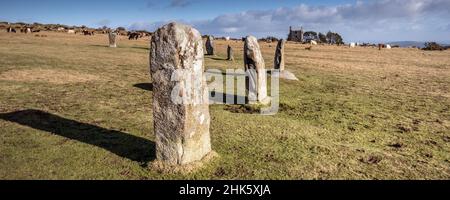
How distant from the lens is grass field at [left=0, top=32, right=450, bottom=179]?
26.2 ft

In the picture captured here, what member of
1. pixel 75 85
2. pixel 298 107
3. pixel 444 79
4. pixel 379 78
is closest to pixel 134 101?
pixel 75 85

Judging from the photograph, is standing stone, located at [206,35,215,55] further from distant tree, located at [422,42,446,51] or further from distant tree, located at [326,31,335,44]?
distant tree, located at [326,31,335,44]

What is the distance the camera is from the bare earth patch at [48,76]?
17.8 m

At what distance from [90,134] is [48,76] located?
1031 cm

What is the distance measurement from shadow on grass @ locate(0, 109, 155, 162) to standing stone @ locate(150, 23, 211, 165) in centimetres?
90

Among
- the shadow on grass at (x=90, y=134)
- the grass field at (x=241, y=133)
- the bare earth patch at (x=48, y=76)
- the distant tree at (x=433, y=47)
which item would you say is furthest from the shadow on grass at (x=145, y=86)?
the distant tree at (x=433, y=47)

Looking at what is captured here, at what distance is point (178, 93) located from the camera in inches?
299

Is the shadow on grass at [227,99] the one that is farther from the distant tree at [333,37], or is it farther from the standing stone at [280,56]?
the distant tree at [333,37]

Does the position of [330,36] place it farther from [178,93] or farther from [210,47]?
[178,93]

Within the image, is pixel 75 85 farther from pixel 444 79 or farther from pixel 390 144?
pixel 444 79

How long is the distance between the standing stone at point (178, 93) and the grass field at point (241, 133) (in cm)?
47

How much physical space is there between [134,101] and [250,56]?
443 cm

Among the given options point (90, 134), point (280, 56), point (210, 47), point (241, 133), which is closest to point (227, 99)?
point (241, 133)

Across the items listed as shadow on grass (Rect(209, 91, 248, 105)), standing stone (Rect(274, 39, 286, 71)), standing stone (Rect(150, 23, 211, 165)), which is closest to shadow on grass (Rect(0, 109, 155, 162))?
standing stone (Rect(150, 23, 211, 165))
